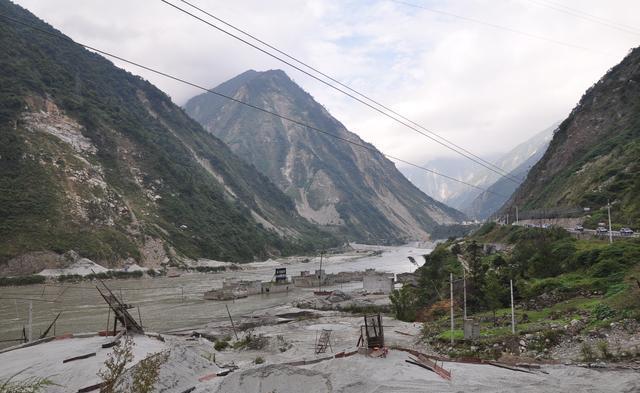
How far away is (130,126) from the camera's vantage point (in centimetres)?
14475

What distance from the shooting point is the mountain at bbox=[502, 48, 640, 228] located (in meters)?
60.2

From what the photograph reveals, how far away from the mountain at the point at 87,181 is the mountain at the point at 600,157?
80617mm

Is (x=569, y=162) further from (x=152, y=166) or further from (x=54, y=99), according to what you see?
(x=54, y=99)

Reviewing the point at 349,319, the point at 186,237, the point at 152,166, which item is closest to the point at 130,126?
the point at 152,166

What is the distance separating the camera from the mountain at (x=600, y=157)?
60.2 m

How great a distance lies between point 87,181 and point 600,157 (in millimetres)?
99607

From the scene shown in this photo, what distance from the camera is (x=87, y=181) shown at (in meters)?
98.9

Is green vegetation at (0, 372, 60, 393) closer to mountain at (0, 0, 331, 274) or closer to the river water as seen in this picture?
the river water

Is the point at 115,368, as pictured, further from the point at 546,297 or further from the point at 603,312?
the point at 546,297

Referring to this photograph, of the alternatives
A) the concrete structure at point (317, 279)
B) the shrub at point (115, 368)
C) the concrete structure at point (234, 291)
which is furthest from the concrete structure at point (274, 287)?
the shrub at point (115, 368)

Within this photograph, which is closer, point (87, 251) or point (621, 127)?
point (87, 251)

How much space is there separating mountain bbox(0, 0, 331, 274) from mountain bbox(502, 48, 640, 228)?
8062 cm

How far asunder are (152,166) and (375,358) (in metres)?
133

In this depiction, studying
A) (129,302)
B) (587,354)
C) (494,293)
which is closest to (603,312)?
(587,354)
